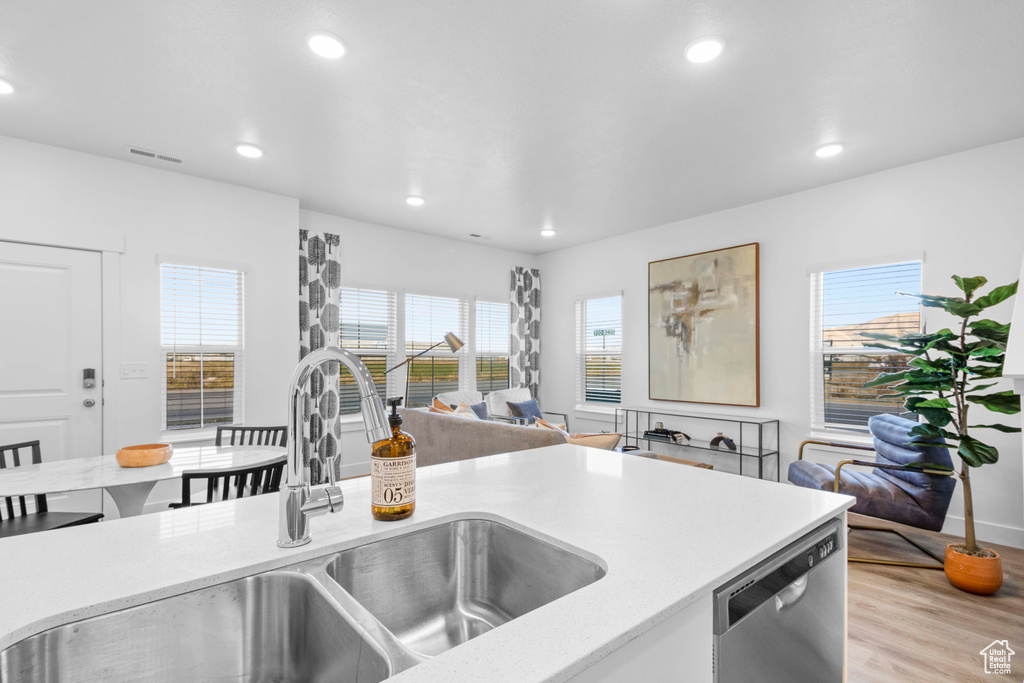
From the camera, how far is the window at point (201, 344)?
3920mm

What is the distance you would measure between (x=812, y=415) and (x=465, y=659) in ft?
14.7

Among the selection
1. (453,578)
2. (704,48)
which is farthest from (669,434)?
(453,578)

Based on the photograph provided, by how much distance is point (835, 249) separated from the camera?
13.4 feet

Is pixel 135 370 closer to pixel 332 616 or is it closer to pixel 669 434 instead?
pixel 332 616

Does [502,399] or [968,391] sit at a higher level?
[968,391]

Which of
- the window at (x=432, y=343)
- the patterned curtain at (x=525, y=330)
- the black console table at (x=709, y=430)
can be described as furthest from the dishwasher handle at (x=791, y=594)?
the patterned curtain at (x=525, y=330)

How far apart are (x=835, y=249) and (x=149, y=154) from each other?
5279mm

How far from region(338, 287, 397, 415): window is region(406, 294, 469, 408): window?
0.73 ft

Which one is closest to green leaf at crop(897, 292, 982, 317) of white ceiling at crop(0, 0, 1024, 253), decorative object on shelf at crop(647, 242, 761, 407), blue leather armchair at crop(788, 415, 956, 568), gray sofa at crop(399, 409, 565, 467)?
blue leather armchair at crop(788, 415, 956, 568)

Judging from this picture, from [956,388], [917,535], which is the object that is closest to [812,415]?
[917,535]

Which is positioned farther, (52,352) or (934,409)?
(52,352)

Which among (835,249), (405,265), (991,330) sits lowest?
(991,330)

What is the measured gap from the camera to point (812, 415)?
13.9ft

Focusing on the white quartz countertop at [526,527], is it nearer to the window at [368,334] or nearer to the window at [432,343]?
the window at [368,334]
